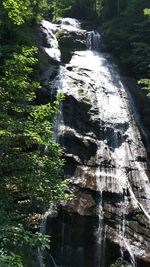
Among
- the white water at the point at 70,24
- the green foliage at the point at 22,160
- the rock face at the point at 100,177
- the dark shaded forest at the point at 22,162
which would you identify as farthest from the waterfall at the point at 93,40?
the green foliage at the point at 22,160

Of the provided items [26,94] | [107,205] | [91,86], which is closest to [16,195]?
[26,94]

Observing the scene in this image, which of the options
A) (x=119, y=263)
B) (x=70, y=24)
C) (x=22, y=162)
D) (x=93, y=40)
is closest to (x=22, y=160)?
(x=22, y=162)

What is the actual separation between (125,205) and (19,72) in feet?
20.9

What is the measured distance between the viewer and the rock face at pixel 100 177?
32.4 feet

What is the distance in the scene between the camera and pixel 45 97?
14.5m

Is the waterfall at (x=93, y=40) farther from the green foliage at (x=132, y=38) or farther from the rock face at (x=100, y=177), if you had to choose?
the rock face at (x=100, y=177)

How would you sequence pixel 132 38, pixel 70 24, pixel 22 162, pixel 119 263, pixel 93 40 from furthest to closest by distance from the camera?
pixel 70 24 → pixel 93 40 → pixel 132 38 → pixel 119 263 → pixel 22 162

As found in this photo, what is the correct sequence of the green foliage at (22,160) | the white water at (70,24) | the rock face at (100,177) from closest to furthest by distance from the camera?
the green foliage at (22,160) → the rock face at (100,177) → the white water at (70,24)

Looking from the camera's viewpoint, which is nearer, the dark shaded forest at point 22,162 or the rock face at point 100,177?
the dark shaded forest at point 22,162

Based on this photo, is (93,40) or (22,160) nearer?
(22,160)

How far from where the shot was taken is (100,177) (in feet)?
37.9

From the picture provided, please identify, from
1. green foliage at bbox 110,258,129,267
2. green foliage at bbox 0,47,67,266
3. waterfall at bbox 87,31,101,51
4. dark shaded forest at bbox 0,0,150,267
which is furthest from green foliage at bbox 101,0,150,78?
green foliage at bbox 0,47,67,266

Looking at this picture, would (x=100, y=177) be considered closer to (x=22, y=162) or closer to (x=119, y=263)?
(x=119, y=263)

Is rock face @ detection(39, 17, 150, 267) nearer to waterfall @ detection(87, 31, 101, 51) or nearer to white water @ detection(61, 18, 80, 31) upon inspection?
waterfall @ detection(87, 31, 101, 51)
